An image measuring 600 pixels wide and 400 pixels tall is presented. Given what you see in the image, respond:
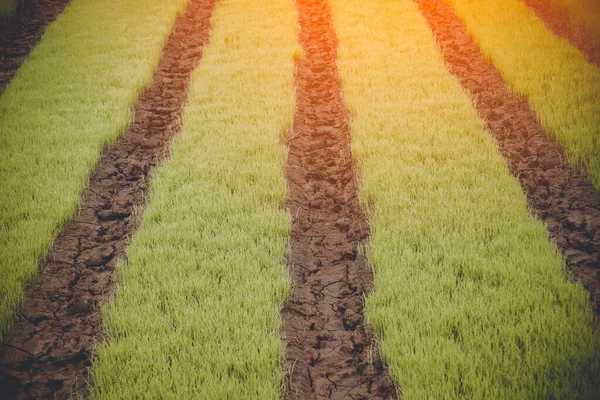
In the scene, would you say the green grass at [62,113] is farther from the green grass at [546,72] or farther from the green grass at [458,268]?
the green grass at [546,72]

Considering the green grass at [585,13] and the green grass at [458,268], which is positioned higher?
the green grass at [585,13]

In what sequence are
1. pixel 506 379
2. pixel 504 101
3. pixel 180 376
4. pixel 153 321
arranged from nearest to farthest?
pixel 506 379 → pixel 180 376 → pixel 153 321 → pixel 504 101

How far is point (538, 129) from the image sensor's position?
5.03 m

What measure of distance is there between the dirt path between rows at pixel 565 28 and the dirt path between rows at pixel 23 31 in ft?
30.4

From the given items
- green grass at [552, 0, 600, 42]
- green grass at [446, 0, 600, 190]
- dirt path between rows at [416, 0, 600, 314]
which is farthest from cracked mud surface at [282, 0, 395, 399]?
green grass at [552, 0, 600, 42]

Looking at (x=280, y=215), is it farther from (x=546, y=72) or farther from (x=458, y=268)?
(x=546, y=72)

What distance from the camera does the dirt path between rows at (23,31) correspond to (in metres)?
7.59

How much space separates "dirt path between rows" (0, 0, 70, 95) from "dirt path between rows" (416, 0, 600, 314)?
745cm

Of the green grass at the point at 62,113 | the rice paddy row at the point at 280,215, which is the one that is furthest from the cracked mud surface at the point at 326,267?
the green grass at the point at 62,113

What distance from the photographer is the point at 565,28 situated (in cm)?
744

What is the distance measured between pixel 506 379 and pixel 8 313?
3403mm

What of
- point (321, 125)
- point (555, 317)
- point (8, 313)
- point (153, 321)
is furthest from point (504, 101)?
point (8, 313)

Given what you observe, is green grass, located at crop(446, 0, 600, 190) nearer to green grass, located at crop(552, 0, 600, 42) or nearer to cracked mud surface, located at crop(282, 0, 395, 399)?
green grass, located at crop(552, 0, 600, 42)

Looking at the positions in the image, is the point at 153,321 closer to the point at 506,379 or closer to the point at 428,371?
the point at 428,371
